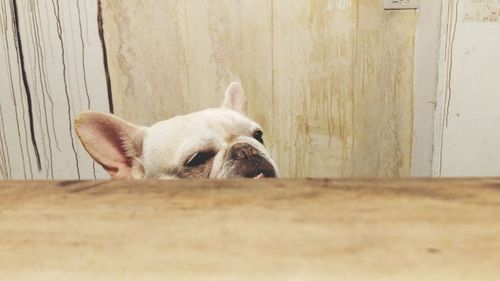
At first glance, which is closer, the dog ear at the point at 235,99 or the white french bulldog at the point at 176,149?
the white french bulldog at the point at 176,149

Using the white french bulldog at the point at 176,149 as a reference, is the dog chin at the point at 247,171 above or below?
below

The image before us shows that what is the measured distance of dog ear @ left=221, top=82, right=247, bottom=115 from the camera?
59.9 inches

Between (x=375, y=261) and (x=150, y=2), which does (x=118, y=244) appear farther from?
(x=150, y=2)

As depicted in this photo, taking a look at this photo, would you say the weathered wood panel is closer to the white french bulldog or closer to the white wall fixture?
the white french bulldog

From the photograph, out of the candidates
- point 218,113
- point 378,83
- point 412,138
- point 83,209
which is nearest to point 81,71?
point 218,113

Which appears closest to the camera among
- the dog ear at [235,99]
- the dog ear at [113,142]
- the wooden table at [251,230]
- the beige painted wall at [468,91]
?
the wooden table at [251,230]

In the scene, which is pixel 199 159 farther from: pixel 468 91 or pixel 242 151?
pixel 468 91

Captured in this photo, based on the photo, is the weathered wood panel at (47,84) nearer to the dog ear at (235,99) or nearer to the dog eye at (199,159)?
the dog ear at (235,99)

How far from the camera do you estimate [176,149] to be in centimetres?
127

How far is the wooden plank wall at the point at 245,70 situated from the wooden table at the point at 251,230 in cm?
141

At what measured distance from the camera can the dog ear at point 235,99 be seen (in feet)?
4.99

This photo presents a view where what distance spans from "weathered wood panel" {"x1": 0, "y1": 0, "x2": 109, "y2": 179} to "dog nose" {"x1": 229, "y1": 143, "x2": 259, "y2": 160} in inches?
32.8

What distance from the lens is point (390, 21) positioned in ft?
5.97

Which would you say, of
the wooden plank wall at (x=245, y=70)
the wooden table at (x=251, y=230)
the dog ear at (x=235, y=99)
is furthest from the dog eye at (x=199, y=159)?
the wooden table at (x=251, y=230)
